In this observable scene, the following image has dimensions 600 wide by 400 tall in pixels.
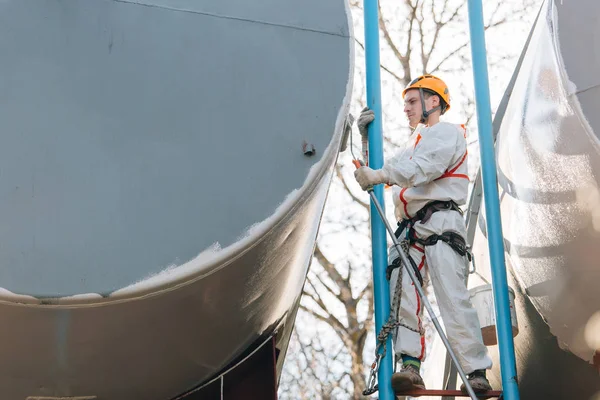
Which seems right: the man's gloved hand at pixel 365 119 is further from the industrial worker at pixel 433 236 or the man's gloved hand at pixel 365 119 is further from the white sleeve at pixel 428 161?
the white sleeve at pixel 428 161

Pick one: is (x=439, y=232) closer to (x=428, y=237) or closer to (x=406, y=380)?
(x=428, y=237)

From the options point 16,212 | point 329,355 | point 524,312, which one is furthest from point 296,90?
point 329,355

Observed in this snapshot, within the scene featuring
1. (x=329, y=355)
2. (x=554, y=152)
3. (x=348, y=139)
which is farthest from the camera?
(x=329, y=355)

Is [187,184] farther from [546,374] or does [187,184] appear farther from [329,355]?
[329,355]

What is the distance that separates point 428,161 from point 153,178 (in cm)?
139

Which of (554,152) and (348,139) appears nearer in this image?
(554,152)

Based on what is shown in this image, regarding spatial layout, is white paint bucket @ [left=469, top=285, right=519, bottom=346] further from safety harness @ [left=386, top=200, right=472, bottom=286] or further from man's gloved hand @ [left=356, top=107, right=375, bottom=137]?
man's gloved hand @ [left=356, top=107, right=375, bottom=137]

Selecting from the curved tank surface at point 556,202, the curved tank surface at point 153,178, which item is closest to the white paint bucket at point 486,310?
the curved tank surface at point 556,202

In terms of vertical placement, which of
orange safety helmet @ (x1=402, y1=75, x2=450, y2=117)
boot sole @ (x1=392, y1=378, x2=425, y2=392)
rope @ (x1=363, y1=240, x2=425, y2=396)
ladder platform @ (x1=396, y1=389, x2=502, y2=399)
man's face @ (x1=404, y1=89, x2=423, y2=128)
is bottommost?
ladder platform @ (x1=396, y1=389, x2=502, y2=399)

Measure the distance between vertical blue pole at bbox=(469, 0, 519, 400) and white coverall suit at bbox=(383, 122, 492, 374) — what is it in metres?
0.11

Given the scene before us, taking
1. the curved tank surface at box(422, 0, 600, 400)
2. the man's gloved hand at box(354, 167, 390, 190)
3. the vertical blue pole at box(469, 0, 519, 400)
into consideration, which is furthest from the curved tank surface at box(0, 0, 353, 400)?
the vertical blue pole at box(469, 0, 519, 400)

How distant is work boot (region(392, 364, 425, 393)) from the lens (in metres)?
3.50

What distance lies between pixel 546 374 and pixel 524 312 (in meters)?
0.30

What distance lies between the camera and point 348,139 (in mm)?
3730
